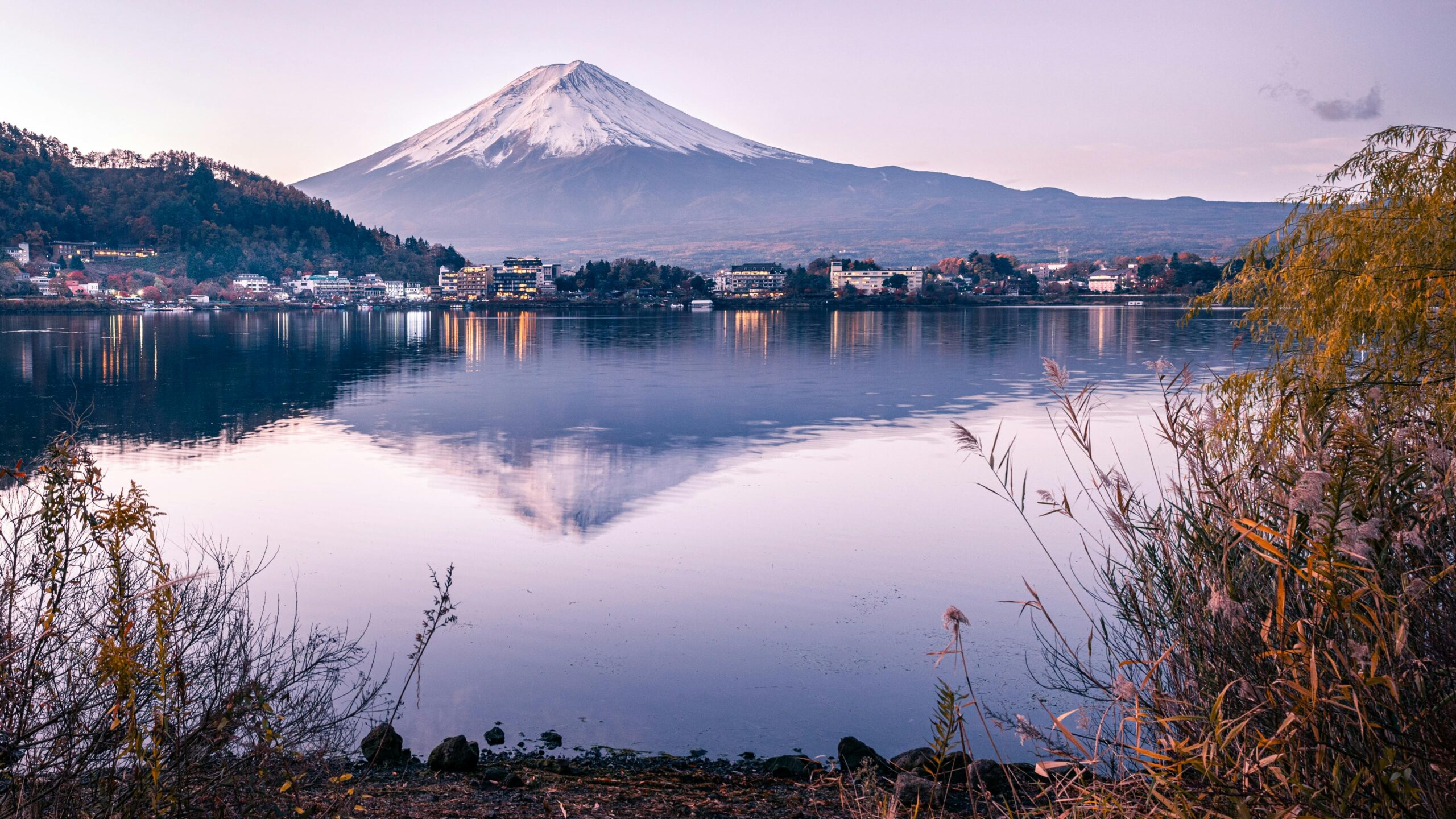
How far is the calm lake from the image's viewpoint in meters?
7.35

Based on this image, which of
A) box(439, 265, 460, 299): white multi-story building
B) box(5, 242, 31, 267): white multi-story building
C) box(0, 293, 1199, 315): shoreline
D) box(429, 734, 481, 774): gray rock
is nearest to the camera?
box(429, 734, 481, 774): gray rock

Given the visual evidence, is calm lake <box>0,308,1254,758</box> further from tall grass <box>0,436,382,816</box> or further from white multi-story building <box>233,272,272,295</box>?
white multi-story building <box>233,272,272,295</box>

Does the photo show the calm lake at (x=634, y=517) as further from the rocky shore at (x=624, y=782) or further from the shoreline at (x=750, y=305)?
the shoreline at (x=750, y=305)

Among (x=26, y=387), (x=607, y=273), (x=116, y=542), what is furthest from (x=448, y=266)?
(x=116, y=542)

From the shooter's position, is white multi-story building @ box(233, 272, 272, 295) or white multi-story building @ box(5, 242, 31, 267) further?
white multi-story building @ box(233, 272, 272, 295)

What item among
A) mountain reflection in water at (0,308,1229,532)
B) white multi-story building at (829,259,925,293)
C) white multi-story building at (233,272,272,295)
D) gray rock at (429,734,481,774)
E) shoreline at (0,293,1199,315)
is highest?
white multi-story building at (829,259,925,293)

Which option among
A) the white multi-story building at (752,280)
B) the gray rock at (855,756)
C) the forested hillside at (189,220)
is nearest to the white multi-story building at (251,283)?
the forested hillside at (189,220)

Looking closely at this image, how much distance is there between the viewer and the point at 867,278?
14512 cm

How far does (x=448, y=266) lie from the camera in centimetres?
17000

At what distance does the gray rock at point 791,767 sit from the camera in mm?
5824

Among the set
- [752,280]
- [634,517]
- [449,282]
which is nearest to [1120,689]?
[634,517]

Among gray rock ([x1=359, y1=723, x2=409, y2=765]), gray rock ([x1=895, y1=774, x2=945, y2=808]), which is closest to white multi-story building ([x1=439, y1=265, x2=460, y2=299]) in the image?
gray rock ([x1=359, y1=723, x2=409, y2=765])

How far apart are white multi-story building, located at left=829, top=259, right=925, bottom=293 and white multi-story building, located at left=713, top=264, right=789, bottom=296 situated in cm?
732

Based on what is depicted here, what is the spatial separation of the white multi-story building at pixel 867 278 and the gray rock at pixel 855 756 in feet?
421
